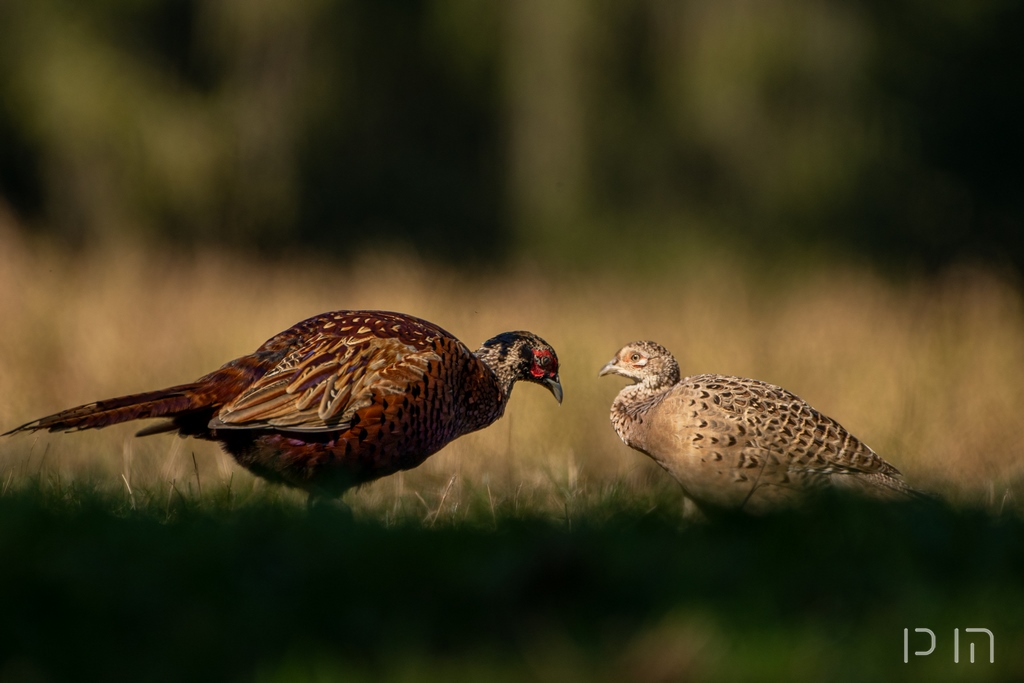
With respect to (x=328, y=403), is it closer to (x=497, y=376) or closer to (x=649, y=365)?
(x=497, y=376)

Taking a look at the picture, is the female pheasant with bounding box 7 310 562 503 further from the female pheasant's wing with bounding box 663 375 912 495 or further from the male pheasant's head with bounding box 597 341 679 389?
the male pheasant's head with bounding box 597 341 679 389

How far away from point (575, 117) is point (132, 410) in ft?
44.5

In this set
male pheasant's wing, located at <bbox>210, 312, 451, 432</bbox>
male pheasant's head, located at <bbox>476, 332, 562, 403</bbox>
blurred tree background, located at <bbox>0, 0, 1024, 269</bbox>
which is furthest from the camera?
blurred tree background, located at <bbox>0, 0, 1024, 269</bbox>

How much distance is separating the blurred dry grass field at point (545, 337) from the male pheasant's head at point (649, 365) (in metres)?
0.52

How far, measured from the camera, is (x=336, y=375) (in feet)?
18.4

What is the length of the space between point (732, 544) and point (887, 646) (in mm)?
756

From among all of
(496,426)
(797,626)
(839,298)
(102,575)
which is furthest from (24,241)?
(797,626)

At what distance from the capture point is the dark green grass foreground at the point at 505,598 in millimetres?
2627

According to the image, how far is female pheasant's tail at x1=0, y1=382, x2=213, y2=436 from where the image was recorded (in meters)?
5.16

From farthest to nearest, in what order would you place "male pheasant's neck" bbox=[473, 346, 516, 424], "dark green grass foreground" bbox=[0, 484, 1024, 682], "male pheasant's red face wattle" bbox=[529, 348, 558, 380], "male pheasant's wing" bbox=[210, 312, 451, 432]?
"male pheasant's red face wattle" bbox=[529, 348, 558, 380] → "male pheasant's neck" bbox=[473, 346, 516, 424] → "male pheasant's wing" bbox=[210, 312, 451, 432] → "dark green grass foreground" bbox=[0, 484, 1024, 682]

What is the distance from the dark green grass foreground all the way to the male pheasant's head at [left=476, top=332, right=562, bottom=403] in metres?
3.18

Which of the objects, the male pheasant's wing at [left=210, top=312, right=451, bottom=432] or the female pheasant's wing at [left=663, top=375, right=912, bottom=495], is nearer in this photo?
the male pheasant's wing at [left=210, top=312, right=451, bottom=432]

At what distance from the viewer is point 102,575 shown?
3.08m

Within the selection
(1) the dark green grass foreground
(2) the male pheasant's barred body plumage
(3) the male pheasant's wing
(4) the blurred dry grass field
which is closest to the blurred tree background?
(4) the blurred dry grass field
